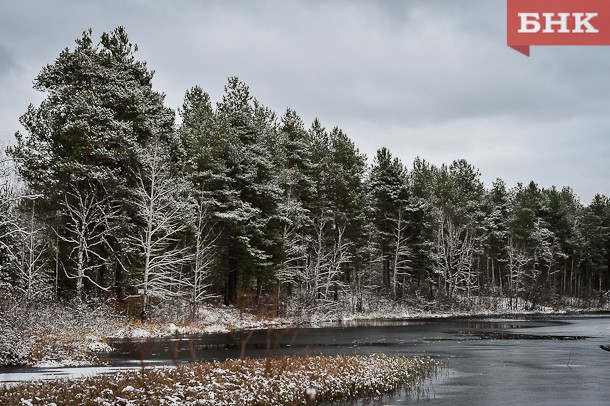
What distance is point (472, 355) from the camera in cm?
2733

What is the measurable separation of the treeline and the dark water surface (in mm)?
7592

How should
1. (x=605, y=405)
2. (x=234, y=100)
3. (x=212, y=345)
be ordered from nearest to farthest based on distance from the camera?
(x=605, y=405)
(x=212, y=345)
(x=234, y=100)

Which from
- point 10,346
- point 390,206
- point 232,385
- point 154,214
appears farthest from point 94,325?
point 390,206

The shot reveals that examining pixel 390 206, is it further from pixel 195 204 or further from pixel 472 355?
pixel 472 355

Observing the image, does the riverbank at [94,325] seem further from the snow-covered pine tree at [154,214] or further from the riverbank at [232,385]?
the riverbank at [232,385]

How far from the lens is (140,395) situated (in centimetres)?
1242

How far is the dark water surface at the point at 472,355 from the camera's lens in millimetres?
16484

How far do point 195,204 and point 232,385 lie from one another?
1202 inches

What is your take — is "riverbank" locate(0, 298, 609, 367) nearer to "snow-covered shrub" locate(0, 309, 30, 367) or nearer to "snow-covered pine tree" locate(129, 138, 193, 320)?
"snow-covered shrub" locate(0, 309, 30, 367)

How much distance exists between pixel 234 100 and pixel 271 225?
517 inches

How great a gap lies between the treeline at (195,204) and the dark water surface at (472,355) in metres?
7.59

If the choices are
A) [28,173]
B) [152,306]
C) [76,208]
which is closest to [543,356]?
[152,306]

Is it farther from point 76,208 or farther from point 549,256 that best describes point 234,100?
point 549,256

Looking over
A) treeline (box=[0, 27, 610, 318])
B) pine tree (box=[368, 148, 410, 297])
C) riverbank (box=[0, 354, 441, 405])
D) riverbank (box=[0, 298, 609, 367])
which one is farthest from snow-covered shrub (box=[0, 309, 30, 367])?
pine tree (box=[368, 148, 410, 297])
